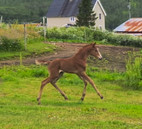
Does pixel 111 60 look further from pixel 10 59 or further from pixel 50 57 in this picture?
pixel 10 59

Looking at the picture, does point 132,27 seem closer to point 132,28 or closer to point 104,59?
point 132,28

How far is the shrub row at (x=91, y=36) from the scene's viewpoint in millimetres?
38625

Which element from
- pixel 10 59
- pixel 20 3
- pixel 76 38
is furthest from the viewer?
pixel 20 3

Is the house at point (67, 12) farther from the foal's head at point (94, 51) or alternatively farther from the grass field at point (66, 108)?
the foal's head at point (94, 51)

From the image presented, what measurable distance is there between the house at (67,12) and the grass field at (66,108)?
55188mm

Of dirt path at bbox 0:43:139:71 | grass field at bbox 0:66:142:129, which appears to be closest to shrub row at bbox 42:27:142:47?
dirt path at bbox 0:43:139:71

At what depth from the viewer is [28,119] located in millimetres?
9078

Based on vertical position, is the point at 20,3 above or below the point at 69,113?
above

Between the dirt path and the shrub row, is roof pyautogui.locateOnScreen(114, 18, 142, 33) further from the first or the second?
the dirt path

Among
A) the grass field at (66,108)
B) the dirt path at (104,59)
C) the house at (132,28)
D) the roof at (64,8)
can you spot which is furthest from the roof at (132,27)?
the grass field at (66,108)

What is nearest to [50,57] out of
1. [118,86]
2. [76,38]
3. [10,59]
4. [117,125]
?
[10,59]

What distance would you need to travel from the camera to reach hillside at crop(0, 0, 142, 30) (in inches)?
4045

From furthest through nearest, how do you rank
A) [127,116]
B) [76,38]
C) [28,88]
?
[76,38] → [28,88] → [127,116]

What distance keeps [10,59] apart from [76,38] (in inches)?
597
